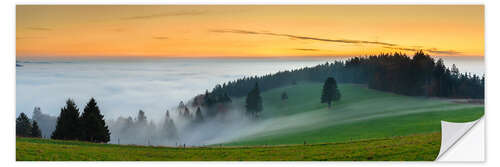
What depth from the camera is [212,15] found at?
16.6 m

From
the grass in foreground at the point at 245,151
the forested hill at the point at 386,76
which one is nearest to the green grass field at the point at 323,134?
the grass in foreground at the point at 245,151

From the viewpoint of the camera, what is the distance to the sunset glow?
1658cm

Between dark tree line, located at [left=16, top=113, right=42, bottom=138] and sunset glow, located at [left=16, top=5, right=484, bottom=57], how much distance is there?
1.81m

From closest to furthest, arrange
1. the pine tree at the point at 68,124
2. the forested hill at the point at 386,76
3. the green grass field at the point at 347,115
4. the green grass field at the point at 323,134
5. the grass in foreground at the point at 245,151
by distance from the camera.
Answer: the grass in foreground at the point at 245,151 < the green grass field at the point at 323,134 < the pine tree at the point at 68,124 < the green grass field at the point at 347,115 < the forested hill at the point at 386,76

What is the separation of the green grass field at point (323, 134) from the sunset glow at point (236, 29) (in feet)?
4.85

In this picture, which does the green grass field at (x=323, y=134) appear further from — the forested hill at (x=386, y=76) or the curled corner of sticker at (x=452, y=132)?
the forested hill at (x=386, y=76)

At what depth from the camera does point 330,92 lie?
1723cm

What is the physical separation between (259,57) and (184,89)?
2396mm

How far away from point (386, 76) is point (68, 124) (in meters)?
9.37

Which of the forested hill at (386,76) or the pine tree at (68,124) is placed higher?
the forested hill at (386,76)

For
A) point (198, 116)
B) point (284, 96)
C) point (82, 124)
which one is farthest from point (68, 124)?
point (284, 96)

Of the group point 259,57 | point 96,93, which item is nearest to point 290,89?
point 259,57

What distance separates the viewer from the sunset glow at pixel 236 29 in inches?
653

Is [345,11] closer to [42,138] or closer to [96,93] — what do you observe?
[96,93]
